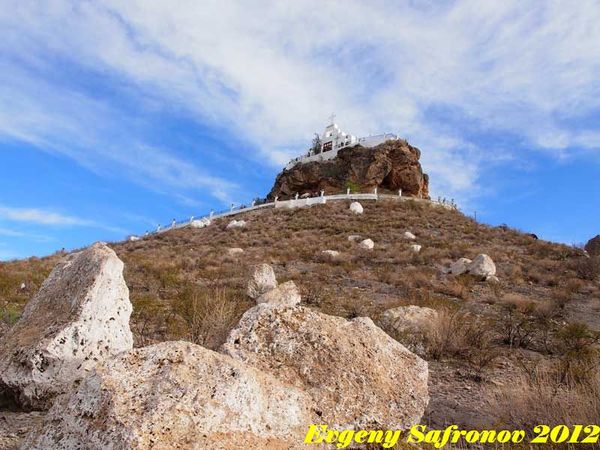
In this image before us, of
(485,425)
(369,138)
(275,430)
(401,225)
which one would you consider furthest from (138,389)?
(369,138)

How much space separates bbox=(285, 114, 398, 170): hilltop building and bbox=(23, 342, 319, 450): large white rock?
155 ft

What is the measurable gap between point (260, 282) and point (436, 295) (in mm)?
5202

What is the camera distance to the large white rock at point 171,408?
228 centimetres

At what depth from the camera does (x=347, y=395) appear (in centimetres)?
346

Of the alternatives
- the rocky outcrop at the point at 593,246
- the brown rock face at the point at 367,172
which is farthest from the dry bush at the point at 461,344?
the brown rock face at the point at 367,172

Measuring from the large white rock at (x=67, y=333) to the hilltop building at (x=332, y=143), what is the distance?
148ft

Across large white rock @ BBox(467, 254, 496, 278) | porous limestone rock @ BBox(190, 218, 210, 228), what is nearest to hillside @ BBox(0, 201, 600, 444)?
large white rock @ BBox(467, 254, 496, 278)

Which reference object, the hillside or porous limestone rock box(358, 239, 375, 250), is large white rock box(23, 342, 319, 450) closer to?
the hillside

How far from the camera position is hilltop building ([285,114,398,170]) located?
160 feet

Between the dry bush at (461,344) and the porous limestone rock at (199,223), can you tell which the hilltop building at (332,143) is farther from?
the dry bush at (461,344)

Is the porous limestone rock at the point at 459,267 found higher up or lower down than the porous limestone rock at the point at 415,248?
lower down

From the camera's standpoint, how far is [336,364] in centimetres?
364

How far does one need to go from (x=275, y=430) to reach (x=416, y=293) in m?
10.9

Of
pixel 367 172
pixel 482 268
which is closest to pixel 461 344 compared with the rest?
pixel 482 268
